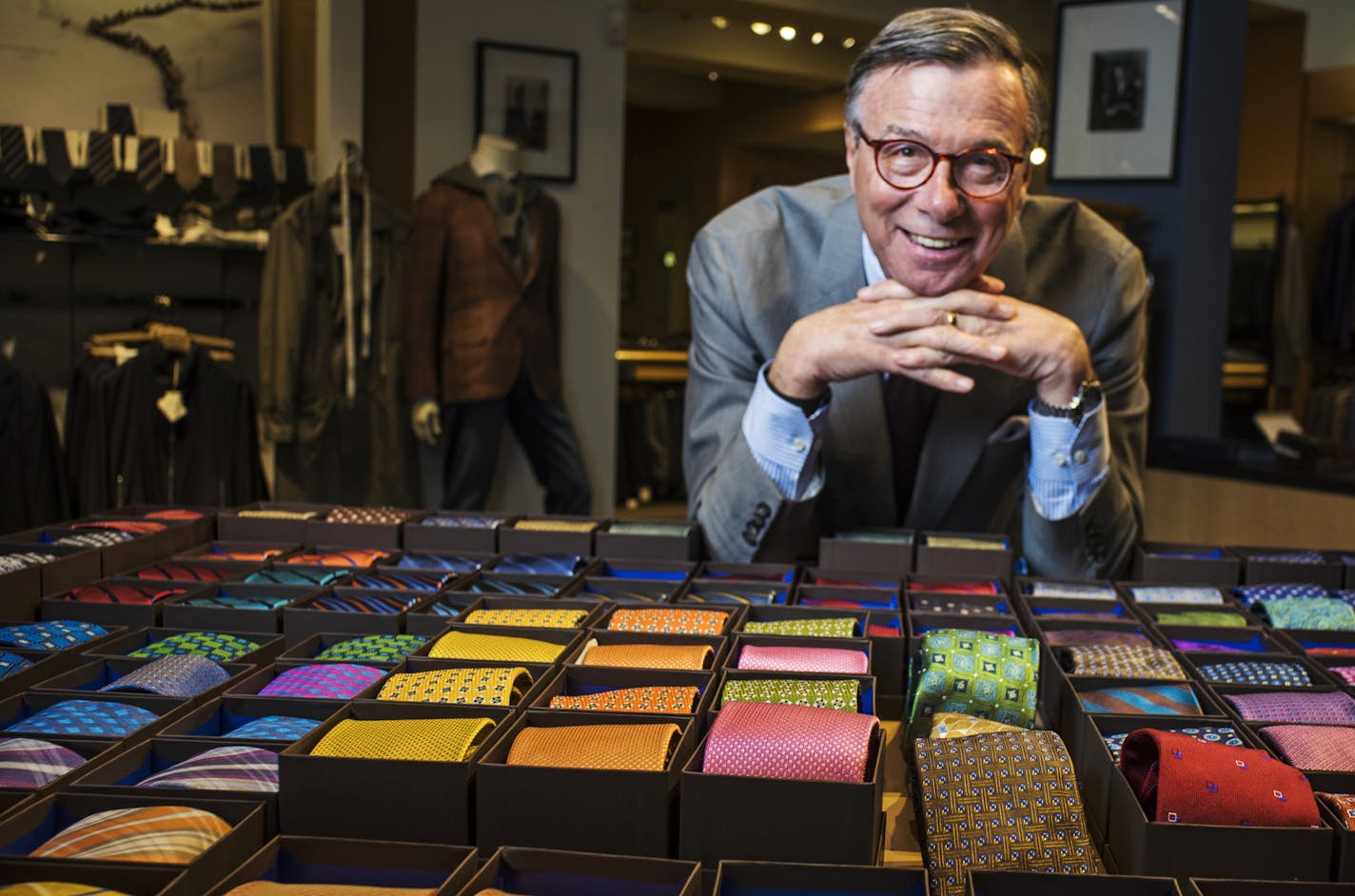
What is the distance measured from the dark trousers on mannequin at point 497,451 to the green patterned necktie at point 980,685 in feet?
11.8

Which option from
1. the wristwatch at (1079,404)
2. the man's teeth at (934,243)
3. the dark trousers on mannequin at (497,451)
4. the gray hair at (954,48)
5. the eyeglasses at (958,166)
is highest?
the gray hair at (954,48)

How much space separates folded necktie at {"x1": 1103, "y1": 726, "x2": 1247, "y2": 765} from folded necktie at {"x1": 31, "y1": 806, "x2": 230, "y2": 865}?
2.54 ft

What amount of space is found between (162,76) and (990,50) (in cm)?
402

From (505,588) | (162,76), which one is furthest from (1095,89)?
(505,588)

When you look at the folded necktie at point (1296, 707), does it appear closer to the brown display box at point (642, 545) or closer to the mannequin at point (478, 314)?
the brown display box at point (642, 545)

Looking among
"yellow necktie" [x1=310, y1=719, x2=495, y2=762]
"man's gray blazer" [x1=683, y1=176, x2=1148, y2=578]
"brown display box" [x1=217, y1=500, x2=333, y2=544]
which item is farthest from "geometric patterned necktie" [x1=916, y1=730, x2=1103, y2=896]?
"brown display box" [x1=217, y1=500, x2=333, y2=544]

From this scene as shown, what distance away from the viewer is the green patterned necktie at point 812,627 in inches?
55.7

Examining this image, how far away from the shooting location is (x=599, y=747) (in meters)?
1.04

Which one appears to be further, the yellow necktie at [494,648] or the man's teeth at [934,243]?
the man's teeth at [934,243]

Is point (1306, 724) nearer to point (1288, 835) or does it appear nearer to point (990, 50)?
point (1288, 835)

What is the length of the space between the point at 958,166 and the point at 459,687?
97 centimetres

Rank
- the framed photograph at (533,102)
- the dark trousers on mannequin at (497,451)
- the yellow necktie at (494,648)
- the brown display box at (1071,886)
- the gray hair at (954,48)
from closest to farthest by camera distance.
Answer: the brown display box at (1071,886)
the yellow necktie at (494,648)
the gray hair at (954,48)
the dark trousers on mannequin at (497,451)
the framed photograph at (533,102)

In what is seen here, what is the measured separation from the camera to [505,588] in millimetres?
1621

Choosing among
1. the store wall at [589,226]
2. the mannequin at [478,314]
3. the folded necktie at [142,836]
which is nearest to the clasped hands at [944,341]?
the folded necktie at [142,836]
